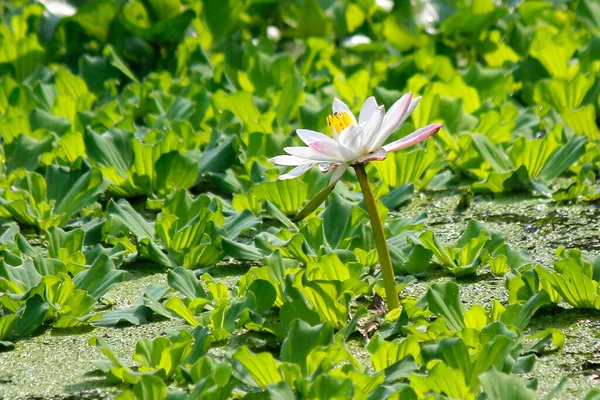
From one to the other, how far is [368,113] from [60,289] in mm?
621

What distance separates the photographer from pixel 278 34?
11.9ft

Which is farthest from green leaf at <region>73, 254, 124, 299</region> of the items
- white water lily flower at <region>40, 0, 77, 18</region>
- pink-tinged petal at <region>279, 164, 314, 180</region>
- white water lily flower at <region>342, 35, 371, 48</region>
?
white water lily flower at <region>40, 0, 77, 18</region>

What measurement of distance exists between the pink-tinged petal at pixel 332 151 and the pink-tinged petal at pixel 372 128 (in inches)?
1.1

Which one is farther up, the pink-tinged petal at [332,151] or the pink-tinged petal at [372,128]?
the pink-tinged petal at [372,128]

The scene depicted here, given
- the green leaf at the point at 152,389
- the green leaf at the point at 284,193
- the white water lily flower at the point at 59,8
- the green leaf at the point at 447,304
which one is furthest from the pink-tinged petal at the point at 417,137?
the white water lily flower at the point at 59,8

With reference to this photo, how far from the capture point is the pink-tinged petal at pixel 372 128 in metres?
1.48

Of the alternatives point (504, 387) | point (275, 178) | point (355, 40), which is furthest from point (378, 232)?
point (355, 40)

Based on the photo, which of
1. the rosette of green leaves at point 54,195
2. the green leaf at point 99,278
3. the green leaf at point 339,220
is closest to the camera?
the green leaf at point 99,278

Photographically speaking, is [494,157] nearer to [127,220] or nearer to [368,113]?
[368,113]

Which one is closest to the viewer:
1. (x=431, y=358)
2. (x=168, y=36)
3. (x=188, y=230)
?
(x=431, y=358)

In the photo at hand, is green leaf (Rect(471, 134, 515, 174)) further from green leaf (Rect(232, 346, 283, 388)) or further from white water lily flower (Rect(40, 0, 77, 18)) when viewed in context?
white water lily flower (Rect(40, 0, 77, 18))

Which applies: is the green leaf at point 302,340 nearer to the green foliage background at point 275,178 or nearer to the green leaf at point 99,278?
the green foliage background at point 275,178

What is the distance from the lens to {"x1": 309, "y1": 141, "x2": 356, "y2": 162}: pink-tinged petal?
146 centimetres

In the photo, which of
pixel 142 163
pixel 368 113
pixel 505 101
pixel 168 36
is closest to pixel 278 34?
pixel 168 36
